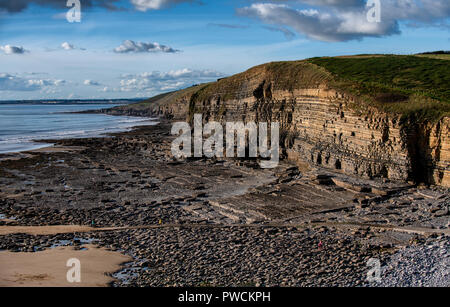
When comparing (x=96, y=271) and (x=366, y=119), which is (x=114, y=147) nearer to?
(x=366, y=119)

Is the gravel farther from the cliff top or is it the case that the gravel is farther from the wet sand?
the cliff top

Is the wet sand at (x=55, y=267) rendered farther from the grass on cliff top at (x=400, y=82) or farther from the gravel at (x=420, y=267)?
the grass on cliff top at (x=400, y=82)

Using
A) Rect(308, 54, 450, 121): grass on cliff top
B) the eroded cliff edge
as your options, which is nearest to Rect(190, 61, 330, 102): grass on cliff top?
the eroded cliff edge

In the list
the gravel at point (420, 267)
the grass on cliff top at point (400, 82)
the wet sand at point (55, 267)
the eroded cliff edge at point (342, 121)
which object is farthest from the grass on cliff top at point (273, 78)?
the wet sand at point (55, 267)

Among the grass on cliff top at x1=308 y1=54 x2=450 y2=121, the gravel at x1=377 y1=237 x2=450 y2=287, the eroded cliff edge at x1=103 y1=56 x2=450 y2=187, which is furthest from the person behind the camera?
the grass on cliff top at x1=308 y1=54 x2=450 y2=121

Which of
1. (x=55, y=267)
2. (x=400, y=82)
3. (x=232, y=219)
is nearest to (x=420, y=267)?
(x=232, y=219)

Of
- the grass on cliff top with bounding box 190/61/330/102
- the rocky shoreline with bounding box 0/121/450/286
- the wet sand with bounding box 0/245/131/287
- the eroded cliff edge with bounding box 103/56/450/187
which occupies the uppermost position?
the grass on cliff top with bounding box 190/61/330/102
